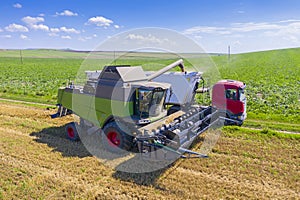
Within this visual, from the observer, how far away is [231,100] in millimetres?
13320

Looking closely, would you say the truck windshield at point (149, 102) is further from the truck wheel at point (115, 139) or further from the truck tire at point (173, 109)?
the truck tire at point (173, 109)

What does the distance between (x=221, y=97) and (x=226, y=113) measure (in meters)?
0.89

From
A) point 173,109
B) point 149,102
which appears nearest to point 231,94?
point 173,109

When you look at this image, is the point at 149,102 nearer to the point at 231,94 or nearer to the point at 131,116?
the point at 131,116

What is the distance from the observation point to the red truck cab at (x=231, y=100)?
13188mm

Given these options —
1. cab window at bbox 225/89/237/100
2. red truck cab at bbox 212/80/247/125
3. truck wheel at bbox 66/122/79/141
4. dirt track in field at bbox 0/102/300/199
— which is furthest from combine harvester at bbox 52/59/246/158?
cab window at bbox 225/89/237/100

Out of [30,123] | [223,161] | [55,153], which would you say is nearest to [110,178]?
[55,153]

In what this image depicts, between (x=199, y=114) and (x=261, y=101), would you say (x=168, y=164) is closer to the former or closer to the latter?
(x=199, y=114)

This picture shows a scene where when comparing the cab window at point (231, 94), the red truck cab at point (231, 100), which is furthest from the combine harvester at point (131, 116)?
the cab window at point (231, 94)

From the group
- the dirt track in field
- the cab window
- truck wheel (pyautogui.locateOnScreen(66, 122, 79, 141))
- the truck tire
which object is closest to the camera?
the dirt track in field

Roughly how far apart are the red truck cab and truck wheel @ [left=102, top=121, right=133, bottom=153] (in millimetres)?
5854

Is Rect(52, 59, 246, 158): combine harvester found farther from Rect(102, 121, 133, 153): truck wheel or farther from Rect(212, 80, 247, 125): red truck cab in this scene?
Rect(212, 80, 247, 125): red truck cab

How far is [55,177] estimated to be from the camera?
8.07 meters

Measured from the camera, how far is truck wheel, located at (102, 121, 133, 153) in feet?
31.9
